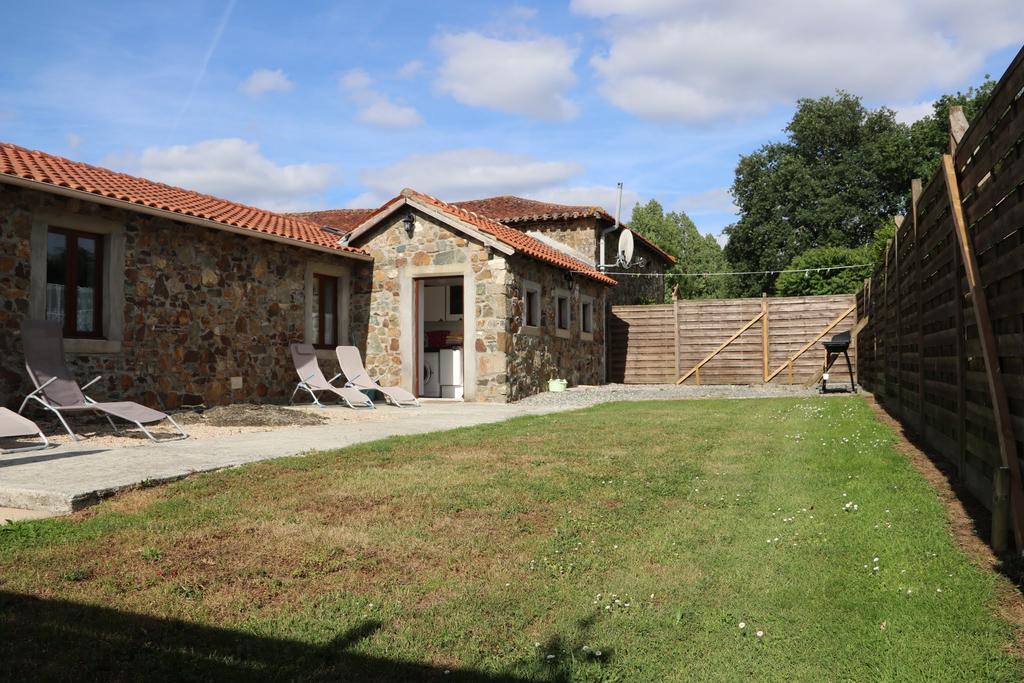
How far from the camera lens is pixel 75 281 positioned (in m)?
9.39

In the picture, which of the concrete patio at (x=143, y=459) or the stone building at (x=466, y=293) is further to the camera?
the stone building at (x=466, y=293)

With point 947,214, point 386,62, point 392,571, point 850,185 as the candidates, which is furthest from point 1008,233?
point 850,185

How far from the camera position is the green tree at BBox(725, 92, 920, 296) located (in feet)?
122

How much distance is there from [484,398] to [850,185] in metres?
31.5

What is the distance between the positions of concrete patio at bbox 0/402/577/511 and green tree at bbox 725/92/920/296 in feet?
107

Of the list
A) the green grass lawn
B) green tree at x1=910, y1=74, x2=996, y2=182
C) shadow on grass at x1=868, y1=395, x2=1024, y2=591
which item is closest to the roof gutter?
the green grass lawn

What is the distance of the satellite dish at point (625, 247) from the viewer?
20719mm

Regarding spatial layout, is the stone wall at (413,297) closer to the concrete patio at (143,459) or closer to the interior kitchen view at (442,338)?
the interior kitchen view at (442,338)

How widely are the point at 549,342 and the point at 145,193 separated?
8.22m

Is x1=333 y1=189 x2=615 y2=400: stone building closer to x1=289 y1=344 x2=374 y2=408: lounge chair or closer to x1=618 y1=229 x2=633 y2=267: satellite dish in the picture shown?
x1=289 y1=344 x2=374 y2=408: lounge chair

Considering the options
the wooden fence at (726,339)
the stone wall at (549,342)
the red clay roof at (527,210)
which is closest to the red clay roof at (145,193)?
the stone wall at (549,342)

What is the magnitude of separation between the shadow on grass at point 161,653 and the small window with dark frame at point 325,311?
11312 mm

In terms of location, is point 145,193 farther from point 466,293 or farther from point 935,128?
point 935,128

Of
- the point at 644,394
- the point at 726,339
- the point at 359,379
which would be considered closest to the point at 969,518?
the point at 359,379
